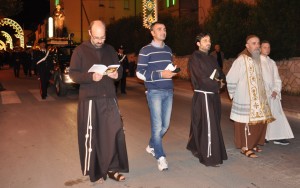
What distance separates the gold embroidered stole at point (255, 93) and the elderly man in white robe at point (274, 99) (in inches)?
20.2

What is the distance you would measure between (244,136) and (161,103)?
1667 millimetres

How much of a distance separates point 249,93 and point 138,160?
205cm

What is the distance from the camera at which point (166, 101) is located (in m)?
5.82

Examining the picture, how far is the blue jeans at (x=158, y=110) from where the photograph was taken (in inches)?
225

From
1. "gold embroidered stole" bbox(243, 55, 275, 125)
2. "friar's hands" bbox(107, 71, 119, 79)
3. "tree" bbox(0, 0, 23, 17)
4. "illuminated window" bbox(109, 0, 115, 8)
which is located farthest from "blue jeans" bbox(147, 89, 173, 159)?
"illuminated window" bbox(109, 0, 115, 8)

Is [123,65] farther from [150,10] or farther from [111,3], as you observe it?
[111,3]

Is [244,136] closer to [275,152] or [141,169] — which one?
[275,152]

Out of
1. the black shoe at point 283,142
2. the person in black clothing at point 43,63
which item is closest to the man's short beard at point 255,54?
the black shoe at point 283,142

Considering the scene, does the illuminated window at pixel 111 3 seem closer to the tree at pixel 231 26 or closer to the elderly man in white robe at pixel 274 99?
the tree at pixel 231 26

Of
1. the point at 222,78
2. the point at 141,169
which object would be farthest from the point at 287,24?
the point at 141,169

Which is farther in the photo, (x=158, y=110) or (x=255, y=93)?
(x=255, y=93)

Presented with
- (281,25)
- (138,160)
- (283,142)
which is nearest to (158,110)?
(138,160)

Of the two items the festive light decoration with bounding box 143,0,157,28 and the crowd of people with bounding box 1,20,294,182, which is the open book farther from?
the festive light decoration with bounding box 143,0,157,28

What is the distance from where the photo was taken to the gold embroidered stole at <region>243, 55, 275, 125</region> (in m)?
6.32
